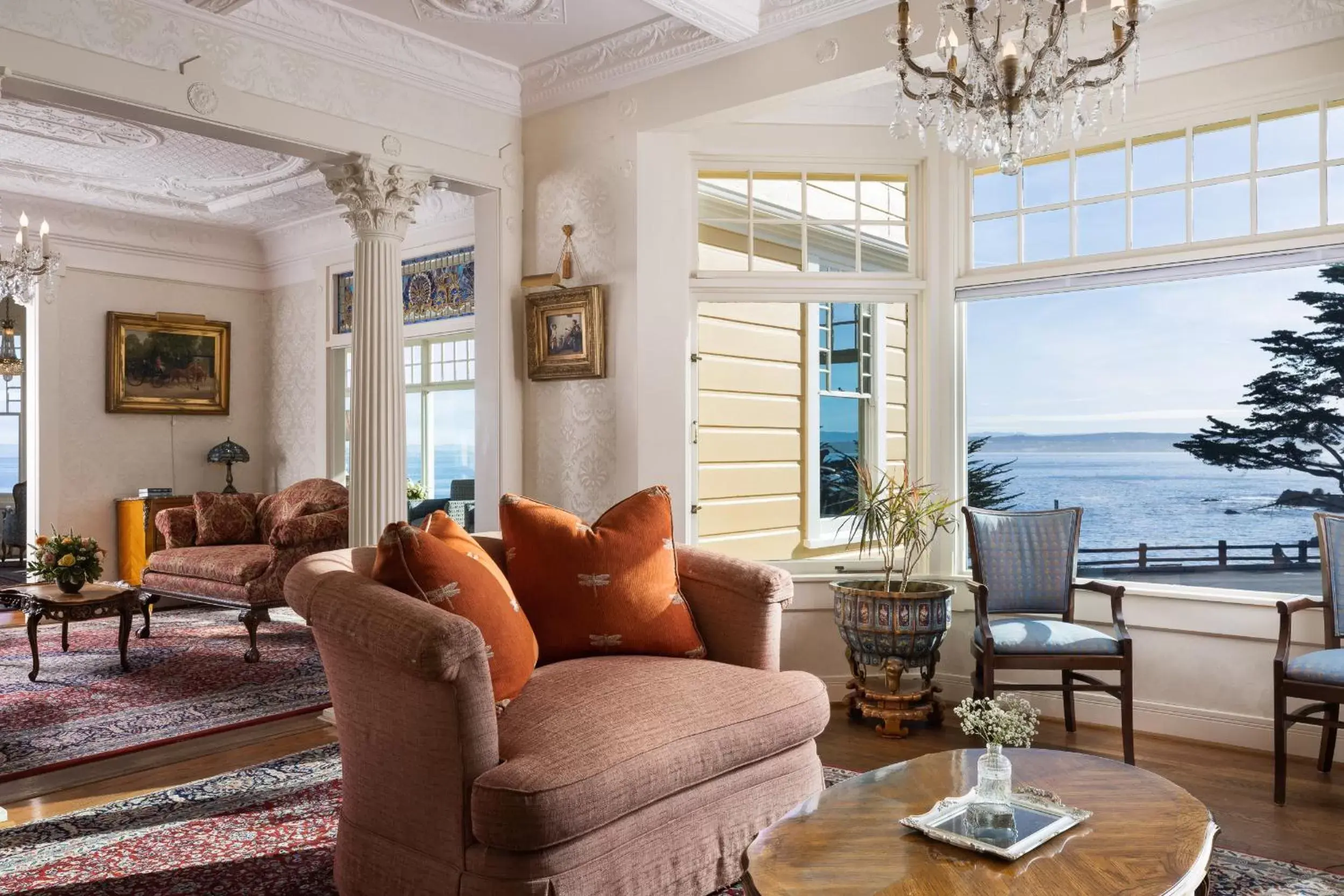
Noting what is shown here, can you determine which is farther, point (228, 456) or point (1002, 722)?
point (228, 456)

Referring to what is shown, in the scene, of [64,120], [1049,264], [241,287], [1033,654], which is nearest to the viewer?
[1033,654]

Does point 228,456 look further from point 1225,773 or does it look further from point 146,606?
point 1225,773

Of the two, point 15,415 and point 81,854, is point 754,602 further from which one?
point 15,415

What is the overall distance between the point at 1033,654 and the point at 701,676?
1517 millimetres

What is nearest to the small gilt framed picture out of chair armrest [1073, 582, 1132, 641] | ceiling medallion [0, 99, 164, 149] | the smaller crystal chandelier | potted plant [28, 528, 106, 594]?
chair armrest [1073, 582, 1132, 641]

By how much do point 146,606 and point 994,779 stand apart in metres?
4.98

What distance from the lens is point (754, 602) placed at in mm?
2949

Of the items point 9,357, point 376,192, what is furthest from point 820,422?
point 9,357

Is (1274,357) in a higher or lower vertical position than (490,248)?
Result: lower

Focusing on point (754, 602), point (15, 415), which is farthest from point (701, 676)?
point (15, 415)

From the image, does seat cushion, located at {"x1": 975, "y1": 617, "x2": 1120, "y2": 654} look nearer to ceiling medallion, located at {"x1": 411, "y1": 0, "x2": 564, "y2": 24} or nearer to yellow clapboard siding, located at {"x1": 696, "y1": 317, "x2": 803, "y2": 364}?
yellow clapboard siding, located at {"x1": 696, "y1": 317, "x2": 803, "y2": 364}

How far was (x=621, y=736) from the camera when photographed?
2227 millimetres

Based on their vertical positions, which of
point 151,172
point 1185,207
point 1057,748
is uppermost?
point 151,172

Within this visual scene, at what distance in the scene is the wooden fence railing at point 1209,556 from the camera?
12.9 feet
